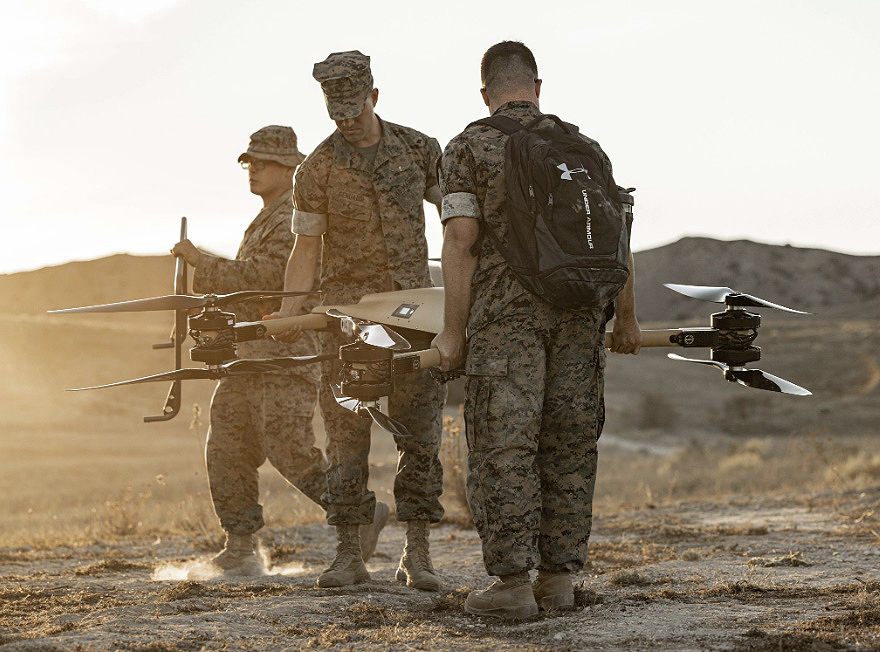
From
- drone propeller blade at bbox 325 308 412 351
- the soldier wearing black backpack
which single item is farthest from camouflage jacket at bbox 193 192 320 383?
the soldier wearing black backpack

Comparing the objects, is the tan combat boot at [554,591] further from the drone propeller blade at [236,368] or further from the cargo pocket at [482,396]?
the drone propeller blade at [236,368]

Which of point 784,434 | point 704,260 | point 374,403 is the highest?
point 704,260

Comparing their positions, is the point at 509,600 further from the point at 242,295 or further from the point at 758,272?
the point at 758,272

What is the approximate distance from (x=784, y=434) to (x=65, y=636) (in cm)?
3036

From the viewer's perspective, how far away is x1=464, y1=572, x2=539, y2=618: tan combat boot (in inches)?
197

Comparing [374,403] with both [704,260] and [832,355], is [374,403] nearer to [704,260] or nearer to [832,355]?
[832,355]

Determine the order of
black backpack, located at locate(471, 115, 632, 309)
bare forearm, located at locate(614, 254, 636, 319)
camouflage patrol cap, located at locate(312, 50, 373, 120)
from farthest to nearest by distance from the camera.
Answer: camouflage patrol cap, located at locate(312, 50, 373, 120), bare forearm, located at locate(614, 254, 636, 319), black backpack, located at locate(471, 115, 632, 309)

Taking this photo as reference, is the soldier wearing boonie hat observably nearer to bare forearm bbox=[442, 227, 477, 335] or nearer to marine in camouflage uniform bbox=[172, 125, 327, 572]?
marine in camouflage uniform bbox=[172, 125, 327, 572]

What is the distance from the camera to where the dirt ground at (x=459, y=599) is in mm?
4434

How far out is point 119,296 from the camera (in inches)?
3403

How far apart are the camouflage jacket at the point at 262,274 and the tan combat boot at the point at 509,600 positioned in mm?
2600

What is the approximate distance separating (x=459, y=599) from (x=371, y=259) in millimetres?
1971

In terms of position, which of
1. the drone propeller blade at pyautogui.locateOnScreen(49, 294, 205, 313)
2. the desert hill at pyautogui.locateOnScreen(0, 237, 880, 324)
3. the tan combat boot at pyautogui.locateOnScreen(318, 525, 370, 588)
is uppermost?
the desert hill at pyautogui.locateOnScreen(0, 237, 880, 324)

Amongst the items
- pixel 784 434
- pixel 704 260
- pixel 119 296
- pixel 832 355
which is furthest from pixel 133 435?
pixel 704 260
